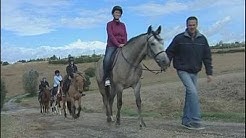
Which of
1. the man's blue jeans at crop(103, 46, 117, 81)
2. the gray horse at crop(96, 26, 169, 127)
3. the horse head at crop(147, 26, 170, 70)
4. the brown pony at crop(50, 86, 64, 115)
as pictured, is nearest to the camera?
the horse head at crop(147, 26, 170, 70)

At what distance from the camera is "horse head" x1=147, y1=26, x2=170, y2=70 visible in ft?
35.6

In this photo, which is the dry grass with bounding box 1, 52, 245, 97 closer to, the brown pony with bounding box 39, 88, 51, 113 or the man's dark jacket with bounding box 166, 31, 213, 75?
the brown pony with bounding box 39, 88, 51, 113

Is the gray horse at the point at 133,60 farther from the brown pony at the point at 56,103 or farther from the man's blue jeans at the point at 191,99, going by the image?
the brown pony at the point at 56,103

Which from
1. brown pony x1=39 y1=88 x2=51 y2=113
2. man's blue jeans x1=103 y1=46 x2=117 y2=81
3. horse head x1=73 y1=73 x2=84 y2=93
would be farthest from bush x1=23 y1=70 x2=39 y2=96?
man's blue jeans x1=103 y1=46 x2=117 y2=81

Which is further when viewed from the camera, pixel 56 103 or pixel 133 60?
pixel 56 103

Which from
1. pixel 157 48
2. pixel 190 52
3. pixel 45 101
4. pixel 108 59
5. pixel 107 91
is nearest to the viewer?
pixel 190 52

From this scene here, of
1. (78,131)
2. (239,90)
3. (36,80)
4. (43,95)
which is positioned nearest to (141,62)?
(78,131)

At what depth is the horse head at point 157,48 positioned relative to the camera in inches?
428

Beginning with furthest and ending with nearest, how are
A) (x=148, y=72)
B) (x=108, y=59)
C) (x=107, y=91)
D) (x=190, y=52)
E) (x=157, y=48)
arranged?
(x=148, y=72) → (x=107, y=91) → (x=108, y=59) → (x=157, y=48) → (x=190, y=52)

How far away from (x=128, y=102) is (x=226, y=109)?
880 cm

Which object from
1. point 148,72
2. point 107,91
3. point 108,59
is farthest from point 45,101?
point 148,72

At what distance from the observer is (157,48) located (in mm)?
11102

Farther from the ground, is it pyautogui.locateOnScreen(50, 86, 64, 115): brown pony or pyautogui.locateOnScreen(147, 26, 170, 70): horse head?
pyautogui.locateOnScreen(147, 26, 170, 70): horse head

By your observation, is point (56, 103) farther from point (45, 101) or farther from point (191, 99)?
point (191, 99)
